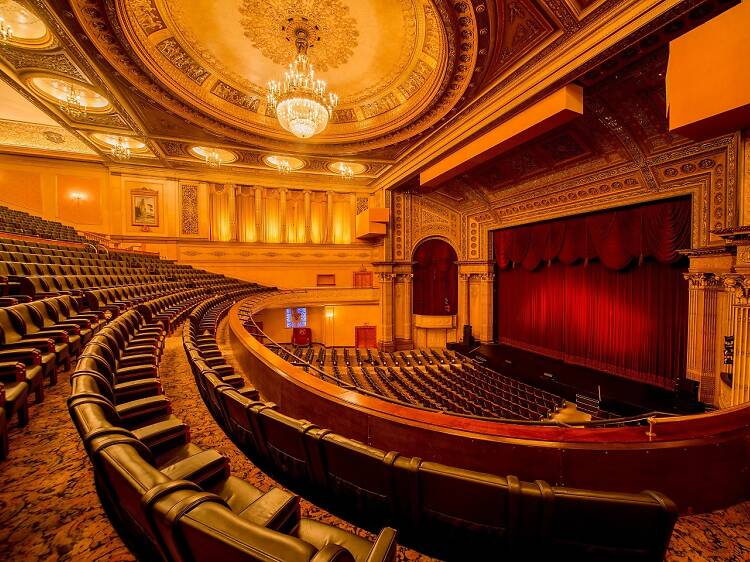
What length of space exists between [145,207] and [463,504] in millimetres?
11937

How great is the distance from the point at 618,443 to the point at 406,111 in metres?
7.65

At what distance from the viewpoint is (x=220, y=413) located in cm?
192

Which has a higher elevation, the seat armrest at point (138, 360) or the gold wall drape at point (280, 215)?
the gold wall drape at point (280, 215)

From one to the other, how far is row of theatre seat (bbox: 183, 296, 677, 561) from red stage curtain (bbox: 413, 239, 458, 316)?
9730 mm

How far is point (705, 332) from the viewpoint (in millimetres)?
→ 4883

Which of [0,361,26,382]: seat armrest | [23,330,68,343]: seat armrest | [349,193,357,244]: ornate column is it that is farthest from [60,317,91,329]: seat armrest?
[349,193,357,244]: ornate column

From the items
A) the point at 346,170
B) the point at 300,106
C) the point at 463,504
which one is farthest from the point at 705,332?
the point at 346,170

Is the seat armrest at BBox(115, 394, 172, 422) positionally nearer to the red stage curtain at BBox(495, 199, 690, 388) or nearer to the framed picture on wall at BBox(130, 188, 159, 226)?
A: the red stage curtain at BBox(495, 199, 690, 388)

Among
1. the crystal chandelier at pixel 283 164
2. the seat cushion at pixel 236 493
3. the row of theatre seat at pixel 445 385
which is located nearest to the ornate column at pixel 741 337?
the row of theatre seat at pixel 445 385

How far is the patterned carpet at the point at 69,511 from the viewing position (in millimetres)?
996

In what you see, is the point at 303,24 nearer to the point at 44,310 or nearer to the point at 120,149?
the point at 44,310

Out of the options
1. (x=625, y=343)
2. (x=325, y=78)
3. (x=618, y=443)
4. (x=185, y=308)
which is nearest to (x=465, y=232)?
(x=625, y=343)

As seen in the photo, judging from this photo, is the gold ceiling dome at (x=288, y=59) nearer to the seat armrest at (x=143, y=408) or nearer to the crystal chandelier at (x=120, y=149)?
the crystal chandelier at (x=120, y=149)

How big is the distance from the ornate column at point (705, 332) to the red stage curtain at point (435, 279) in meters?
6.26
